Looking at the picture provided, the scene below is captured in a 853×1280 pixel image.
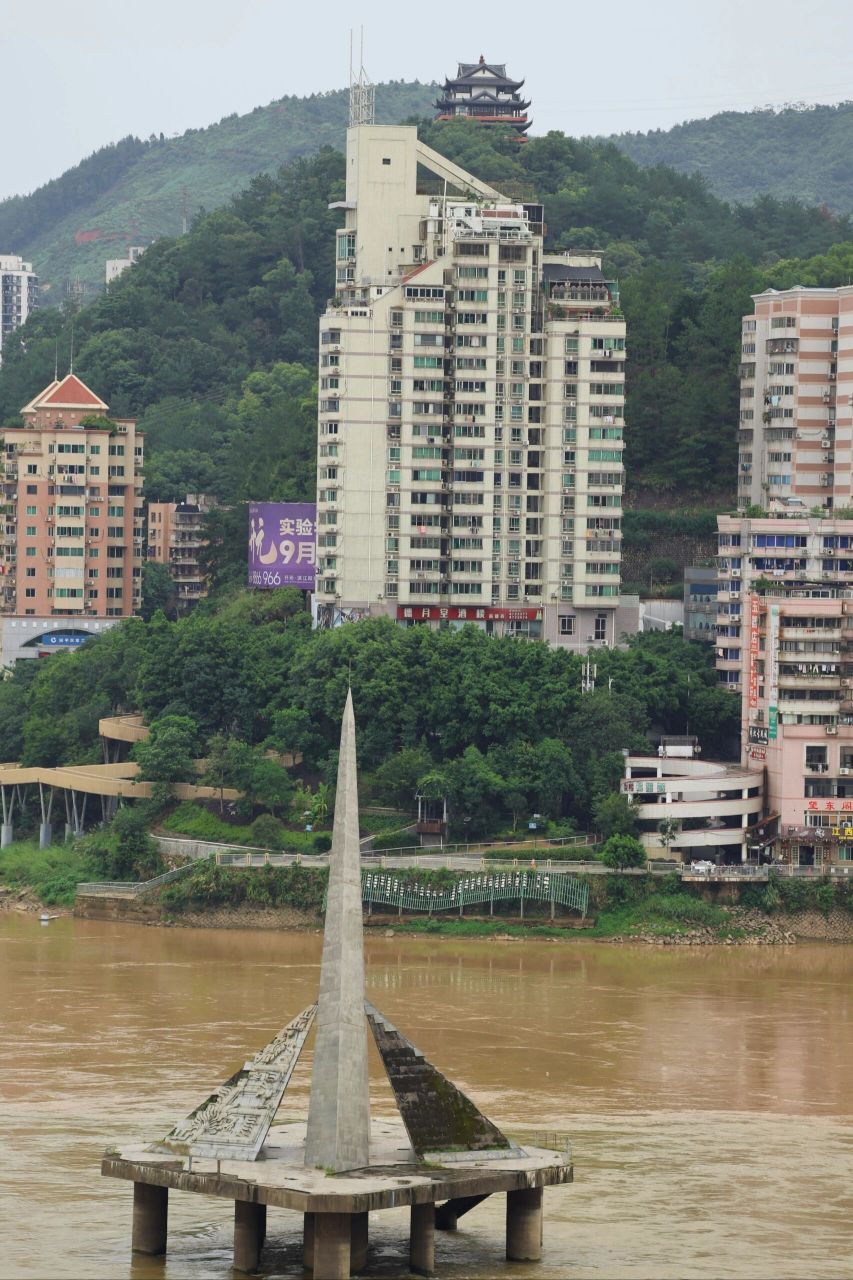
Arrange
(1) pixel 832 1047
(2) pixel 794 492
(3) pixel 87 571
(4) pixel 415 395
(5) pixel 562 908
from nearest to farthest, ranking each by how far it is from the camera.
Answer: (1) pixel 832 1047
(5) pixel 562 908
(4) pixel 415 395
(2) pixel 794 492
(3) pixel 87 571

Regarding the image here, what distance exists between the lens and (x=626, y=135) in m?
195

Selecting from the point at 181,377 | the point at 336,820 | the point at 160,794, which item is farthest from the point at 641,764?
the point at 181,377

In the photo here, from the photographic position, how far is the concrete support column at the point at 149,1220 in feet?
109

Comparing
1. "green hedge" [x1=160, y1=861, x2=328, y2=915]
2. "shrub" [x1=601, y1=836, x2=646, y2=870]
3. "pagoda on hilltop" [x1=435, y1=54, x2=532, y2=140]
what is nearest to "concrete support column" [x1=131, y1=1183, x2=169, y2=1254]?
"green hedge" [x1=160, y1=861, x2=328, y2=915]

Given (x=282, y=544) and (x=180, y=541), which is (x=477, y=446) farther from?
(x=180, y=541)

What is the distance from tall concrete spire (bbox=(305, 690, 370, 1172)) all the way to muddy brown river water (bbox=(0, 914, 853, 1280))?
163 centimetres

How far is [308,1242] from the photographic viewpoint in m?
32.4

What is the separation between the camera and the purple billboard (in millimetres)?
79688

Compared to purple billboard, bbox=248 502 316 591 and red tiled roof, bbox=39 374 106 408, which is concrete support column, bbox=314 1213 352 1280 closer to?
purple billboard, bbox=248 502 316 591

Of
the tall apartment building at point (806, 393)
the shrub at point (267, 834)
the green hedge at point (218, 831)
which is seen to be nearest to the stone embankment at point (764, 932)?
the green hedge at point (218, 831)

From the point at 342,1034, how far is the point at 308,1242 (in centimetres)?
251

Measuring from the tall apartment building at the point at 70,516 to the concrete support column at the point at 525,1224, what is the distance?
181 feet

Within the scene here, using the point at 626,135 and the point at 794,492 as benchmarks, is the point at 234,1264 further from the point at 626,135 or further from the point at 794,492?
the point at 626,135

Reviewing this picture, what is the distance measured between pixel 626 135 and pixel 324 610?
412 feet
